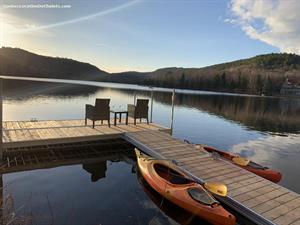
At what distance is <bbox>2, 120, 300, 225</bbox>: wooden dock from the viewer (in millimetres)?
5289

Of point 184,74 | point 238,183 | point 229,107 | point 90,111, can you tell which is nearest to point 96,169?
point 90,111

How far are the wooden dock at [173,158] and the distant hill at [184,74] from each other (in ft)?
282

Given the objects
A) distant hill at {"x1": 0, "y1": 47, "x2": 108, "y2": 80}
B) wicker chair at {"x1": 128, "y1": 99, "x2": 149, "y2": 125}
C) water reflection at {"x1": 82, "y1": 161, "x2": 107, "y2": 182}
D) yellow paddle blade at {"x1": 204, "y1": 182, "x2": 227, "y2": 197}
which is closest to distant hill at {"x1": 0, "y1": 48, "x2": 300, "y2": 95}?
distant hill at {"x1": 0, "y1": 47, "x2": 108, "y2": 80}

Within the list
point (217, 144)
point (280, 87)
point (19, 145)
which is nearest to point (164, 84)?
point (280, 87)

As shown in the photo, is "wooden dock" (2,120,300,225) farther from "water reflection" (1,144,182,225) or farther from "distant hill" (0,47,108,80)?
"distant hill" (0,47,108,80)

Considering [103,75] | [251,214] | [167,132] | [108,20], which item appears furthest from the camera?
[103,75]

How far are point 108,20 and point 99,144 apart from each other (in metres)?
15.9

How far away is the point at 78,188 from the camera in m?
6.94

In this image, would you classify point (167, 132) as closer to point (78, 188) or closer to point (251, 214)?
point (78, 188)

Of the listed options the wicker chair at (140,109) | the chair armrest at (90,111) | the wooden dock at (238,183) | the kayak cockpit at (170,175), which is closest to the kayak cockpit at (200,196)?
the kayak cockpit at (170,175)

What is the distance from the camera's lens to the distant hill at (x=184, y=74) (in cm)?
9019

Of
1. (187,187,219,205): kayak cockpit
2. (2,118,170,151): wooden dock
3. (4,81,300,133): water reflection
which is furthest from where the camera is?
A: (4,81,300,133): water reflection

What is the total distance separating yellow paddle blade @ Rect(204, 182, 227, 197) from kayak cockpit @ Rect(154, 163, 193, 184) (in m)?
0.49

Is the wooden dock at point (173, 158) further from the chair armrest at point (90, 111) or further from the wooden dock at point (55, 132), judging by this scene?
the chair armrest at point (90, 111)
